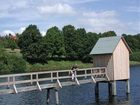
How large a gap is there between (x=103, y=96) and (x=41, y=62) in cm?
7206

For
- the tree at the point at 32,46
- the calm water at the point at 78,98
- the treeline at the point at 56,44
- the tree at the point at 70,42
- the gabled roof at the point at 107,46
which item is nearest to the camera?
the calm water at the point at 78,98

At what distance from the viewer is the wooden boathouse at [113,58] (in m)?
51.9

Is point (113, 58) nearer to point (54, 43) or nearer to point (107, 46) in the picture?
point (107, 46)

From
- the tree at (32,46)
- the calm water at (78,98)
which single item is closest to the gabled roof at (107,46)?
the calm water at (78,98)

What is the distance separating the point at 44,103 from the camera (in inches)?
1857

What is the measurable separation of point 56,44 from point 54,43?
75cm

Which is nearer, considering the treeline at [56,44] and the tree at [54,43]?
the treeline at [56,44]

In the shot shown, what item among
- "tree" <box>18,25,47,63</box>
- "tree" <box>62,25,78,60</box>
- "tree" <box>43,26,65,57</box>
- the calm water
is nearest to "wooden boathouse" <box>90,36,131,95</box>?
the calm water

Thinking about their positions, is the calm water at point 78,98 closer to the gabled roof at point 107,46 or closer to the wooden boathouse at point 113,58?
the wooden boathouse at point 113,58

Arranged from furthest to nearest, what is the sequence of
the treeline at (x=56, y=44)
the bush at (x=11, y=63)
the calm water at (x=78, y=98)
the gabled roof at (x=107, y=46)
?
the treeline at (x=56, y=44) → the bush at (x=11, y=63) → the gabled roof at (x=107, y=46) → the calm water at (x=78, y=98)

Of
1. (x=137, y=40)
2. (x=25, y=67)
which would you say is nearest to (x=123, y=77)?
(x=25, y=67)

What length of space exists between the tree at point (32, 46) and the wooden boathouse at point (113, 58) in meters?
67.5

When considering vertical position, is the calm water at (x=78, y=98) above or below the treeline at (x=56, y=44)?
below

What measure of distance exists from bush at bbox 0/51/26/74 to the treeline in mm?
6550
